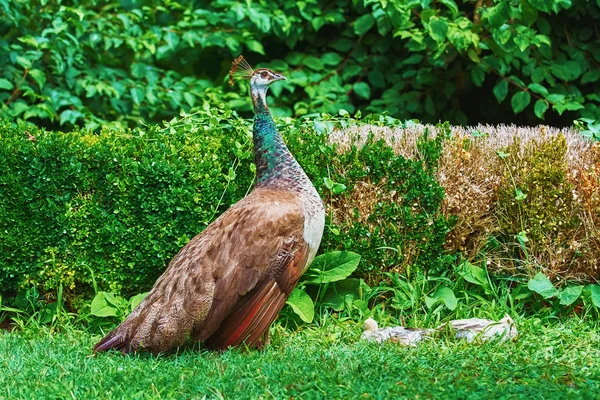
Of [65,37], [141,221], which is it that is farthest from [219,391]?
[65,37]

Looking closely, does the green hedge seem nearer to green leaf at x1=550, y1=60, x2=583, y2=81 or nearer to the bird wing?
the bird wing

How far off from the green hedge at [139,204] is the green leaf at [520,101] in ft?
7.38

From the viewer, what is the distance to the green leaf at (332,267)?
5590 millimetres

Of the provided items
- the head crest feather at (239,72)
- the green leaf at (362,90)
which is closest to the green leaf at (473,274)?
the head crest feather at (239,72)

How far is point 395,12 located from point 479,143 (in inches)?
81.7

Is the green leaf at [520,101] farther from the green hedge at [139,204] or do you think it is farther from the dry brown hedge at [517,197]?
the green hedge at [139,204]

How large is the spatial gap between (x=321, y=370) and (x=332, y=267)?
1413 mm

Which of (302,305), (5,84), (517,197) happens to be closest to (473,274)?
(517,197)

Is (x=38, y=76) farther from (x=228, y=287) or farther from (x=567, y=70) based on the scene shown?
(x=567, y=70)

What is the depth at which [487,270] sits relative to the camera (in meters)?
5.82

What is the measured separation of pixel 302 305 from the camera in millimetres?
5520

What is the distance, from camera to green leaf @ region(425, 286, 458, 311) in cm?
555

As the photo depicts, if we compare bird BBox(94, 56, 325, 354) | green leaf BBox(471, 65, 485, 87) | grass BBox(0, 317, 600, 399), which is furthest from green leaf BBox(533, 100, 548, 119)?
bird BBox(94, 56, 325, 354)

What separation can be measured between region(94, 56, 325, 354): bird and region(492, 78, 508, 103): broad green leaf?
347cm
